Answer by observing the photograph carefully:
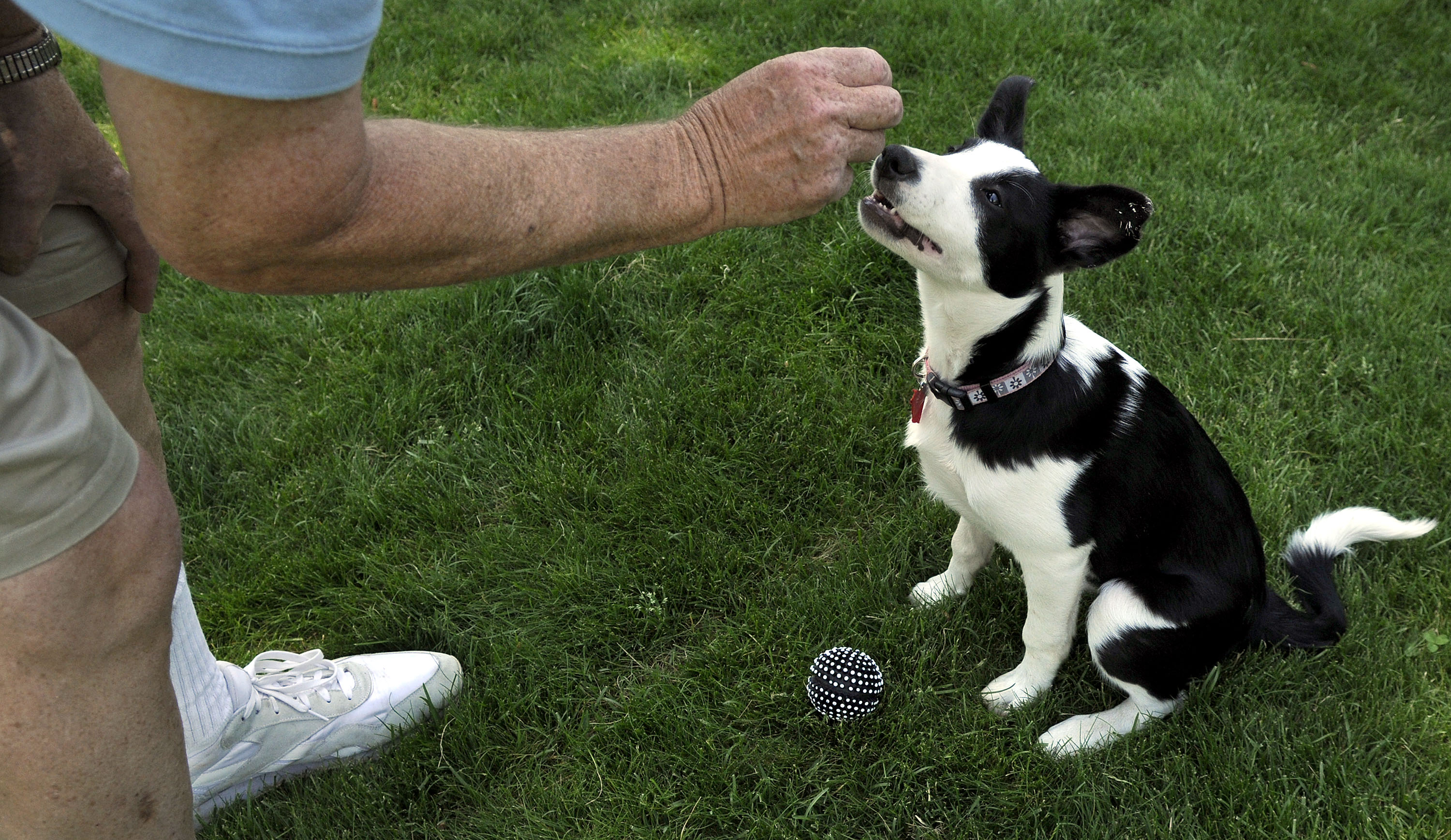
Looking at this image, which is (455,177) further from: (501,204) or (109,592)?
(109,592)

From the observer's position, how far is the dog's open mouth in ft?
6.38

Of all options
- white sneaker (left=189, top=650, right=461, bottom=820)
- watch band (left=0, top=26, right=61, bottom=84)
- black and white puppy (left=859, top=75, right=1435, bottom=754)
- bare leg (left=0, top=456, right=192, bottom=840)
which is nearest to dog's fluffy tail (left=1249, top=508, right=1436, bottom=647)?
black and white puppy (left=859, top=75, right=1435, bottom=754)

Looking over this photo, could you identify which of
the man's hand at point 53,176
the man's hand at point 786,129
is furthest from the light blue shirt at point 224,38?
the man's hand at point 786,129

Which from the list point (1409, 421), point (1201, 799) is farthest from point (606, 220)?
point (1409, 421)

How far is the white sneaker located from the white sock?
3cm

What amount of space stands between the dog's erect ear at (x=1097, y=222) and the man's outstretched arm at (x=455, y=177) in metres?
0.41

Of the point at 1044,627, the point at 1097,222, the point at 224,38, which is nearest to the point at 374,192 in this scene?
the point at 224,38

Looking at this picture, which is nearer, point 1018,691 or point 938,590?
point 1018,691

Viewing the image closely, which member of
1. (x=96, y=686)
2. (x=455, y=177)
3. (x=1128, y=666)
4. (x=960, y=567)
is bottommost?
(x=960, y=567)

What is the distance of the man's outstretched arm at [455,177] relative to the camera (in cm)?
120

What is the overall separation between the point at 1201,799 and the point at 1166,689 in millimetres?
221

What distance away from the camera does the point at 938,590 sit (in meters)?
2.51

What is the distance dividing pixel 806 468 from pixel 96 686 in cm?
182

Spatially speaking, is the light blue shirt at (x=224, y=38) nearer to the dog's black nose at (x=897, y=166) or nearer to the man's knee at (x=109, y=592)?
the man's knee at (x=109, y=592)
